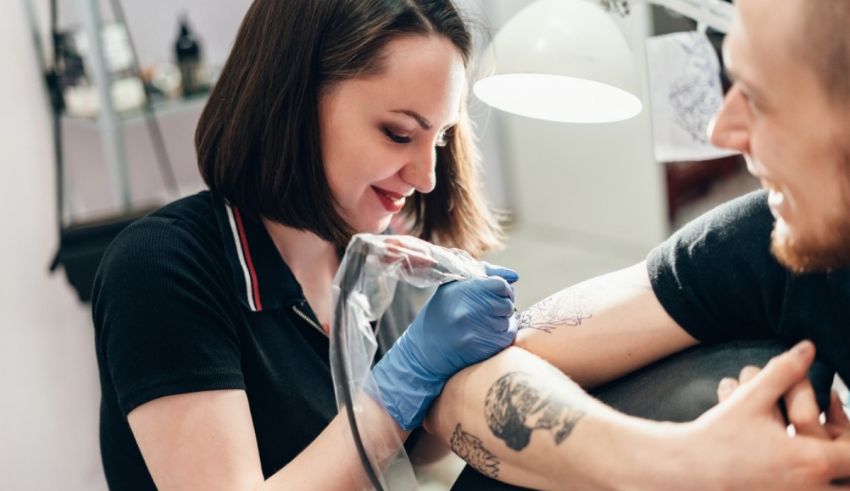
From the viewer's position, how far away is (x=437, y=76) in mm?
A: 1271

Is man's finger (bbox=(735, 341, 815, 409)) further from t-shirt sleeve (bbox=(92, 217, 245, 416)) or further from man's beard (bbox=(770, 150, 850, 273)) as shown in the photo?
t-shirt sleeve (bbox=(92, 217, 245, 416))

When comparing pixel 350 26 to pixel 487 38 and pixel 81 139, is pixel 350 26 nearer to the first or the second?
pixel 487 38

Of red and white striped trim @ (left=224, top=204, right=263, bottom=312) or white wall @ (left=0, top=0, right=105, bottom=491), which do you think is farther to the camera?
white wall @ (left=0, top=0, right=105, bottom=491)

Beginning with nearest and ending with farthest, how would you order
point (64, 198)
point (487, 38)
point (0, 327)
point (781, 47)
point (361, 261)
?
point (781, 47), point (361, 261), point (487, 38), point (0, 327), point (64, 198)

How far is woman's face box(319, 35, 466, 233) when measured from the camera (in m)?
1.25

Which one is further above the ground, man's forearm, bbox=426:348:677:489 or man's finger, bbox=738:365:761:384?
man's finger, bbox=738:365:761:384

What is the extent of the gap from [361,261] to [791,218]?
0.46 meters

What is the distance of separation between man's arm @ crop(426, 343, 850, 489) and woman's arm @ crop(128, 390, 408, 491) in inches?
4.7

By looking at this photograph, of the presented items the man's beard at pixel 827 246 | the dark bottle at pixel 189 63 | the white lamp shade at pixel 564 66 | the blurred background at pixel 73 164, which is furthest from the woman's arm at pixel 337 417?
the dark bottle at pixel 189 63

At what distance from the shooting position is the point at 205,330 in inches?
46.8

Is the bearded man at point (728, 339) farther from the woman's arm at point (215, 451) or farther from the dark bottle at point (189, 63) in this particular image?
the dark bottle at point (189, 63)

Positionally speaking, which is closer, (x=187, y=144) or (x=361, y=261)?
(x=361, y=261)

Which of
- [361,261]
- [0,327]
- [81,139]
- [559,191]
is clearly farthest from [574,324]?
[559,191]

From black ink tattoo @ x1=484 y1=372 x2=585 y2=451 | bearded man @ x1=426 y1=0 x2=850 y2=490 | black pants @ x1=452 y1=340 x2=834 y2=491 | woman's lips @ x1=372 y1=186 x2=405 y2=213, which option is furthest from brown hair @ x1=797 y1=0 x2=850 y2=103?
woman's lips @ x1=372 y1=186 x2=405 y2=213
